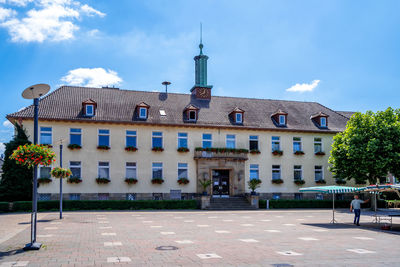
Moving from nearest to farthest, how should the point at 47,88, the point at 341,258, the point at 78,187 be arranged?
the point at 341,258 → the point at 47,88 → the point at 78,187

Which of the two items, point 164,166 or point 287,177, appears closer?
point 164,166

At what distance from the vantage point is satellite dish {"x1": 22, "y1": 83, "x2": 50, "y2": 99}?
474 inches

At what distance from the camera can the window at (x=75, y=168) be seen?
3356 centimetres

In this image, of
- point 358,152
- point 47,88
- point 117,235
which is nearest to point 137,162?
point 358,152

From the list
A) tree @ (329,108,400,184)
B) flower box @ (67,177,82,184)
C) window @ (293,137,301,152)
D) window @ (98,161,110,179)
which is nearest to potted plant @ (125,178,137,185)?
window @ (98,161,110,179)

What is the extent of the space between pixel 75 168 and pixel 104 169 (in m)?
2.38

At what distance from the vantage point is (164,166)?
35.8m

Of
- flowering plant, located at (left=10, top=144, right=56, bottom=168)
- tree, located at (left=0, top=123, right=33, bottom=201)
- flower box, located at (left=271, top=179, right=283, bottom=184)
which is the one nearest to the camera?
flowering plant, located at (left=10, top=144, right=56, bottom=168)

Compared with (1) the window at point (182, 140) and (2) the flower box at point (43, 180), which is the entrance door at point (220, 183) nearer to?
(1) the window at point (182, 140)

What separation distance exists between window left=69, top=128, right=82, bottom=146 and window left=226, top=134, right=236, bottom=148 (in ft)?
43.8

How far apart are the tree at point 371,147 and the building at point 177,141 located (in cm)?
664

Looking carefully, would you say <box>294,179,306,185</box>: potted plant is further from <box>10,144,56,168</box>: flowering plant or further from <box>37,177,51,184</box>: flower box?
<box>10,144,56,168</box>: flowering plant

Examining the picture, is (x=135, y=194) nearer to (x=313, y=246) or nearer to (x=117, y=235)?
(x=117, y=235)

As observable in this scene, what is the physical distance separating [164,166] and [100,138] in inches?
239
